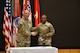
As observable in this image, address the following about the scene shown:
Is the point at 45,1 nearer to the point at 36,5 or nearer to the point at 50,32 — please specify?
the point at 36,5

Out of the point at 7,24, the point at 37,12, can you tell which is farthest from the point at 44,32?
the point at 7,24

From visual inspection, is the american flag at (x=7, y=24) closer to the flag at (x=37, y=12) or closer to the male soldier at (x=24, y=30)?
the flag at (x=37, y=12)

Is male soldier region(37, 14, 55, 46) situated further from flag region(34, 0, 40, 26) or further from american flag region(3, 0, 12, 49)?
american flag region(3, 0, 12, 49)

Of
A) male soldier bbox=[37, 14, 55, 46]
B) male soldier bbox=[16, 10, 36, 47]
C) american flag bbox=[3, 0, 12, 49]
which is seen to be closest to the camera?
male soldier bbox=[16, 10, 36, 47]

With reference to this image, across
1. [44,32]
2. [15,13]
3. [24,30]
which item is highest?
[15,13]

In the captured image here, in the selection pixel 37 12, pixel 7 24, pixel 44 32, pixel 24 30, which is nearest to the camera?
pixel 24 30

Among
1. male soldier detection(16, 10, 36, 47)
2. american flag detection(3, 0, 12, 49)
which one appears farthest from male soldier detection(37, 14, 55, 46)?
american flag detection(3, 0, 12, 49)

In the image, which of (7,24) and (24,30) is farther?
(7,24)

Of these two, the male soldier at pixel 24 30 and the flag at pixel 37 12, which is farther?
the flag at pixel 37 12

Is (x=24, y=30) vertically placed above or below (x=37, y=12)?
below

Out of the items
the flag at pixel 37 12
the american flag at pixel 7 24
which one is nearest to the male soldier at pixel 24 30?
the american flag at pixel 7 24

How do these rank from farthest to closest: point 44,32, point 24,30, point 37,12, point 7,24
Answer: point 37,12
point 7,24
point 44,32
point 24,30

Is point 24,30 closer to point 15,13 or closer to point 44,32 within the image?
point 44,32

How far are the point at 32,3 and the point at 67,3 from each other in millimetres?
1083
